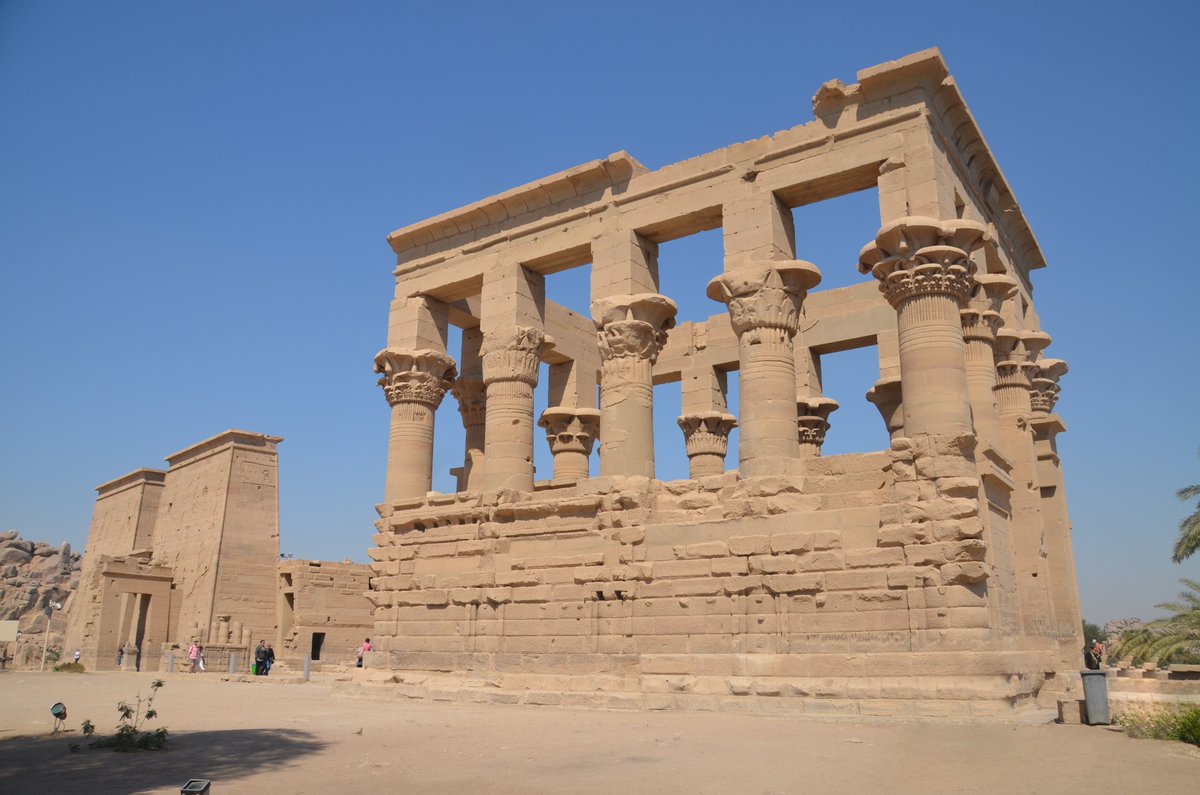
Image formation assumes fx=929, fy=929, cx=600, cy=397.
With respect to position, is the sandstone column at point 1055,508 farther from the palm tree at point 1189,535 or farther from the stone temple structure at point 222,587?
the stone temple structure at point 222,587

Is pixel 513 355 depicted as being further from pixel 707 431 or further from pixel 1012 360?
pixel 1012 360

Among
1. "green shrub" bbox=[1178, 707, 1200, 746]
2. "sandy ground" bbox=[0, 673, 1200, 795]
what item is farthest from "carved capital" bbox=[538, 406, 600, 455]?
"green shrub" bbox=[1178, 707, 1200, 746]

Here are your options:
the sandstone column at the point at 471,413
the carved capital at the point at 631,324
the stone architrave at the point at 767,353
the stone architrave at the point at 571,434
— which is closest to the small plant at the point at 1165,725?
the stone architrave at the point at 767,353

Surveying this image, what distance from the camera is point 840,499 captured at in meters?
12.6

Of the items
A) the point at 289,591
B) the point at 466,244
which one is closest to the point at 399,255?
the point at 466,244

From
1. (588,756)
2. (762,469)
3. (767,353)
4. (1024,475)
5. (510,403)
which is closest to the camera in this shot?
(588,756)

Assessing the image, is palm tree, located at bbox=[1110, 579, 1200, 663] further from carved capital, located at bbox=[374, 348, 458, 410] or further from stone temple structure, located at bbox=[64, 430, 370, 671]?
stone temple structure, located at bbox=[64, 430, 370, 671]

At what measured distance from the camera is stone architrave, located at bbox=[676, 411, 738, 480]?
66.0 feet

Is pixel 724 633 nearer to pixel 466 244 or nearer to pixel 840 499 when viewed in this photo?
pixel 840 499

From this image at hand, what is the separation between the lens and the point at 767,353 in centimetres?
1367

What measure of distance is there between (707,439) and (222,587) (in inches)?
A: 761

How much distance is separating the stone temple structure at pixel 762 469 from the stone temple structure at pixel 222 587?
13.0 m

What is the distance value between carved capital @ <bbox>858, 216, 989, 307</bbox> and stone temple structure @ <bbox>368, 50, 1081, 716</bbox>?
38mm

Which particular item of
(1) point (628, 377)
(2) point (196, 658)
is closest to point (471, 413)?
(1) point (628, 377)
